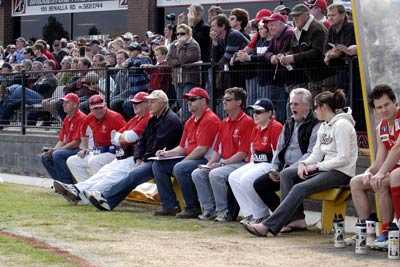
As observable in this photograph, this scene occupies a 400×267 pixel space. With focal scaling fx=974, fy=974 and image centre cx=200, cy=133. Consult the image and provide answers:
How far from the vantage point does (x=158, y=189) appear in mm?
13461

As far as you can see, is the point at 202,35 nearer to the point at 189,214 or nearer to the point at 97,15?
the point at 189,214

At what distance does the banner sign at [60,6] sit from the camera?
94.6 feet

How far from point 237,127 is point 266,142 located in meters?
0.65

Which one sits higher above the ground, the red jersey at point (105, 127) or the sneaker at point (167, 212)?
the red jersey at point (105, 127)

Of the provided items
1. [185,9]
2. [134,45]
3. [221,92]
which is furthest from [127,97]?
[185,9]

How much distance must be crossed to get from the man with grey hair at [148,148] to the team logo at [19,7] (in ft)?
62.4

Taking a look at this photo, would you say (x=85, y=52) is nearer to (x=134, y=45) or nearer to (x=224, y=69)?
(x=134, y=45)

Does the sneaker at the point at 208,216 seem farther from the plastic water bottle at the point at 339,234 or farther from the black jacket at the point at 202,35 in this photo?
the black jacket at the point at 202,35

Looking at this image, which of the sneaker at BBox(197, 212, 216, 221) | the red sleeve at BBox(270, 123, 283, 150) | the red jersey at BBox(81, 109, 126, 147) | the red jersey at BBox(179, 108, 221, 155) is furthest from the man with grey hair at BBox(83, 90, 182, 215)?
the red sleeve at BBox(270, 123, 283, 150)

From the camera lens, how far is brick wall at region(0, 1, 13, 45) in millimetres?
32438

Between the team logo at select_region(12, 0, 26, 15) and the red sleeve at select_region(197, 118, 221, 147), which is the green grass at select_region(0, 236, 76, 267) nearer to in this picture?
the red sleeve at select_region(197, 118, 221, 147)

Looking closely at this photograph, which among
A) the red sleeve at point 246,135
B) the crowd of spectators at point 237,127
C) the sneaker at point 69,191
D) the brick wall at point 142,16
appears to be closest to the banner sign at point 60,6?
the brick wall at point 142,16

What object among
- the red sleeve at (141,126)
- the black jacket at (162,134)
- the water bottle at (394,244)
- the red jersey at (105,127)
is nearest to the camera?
the water bottle at (394,244)

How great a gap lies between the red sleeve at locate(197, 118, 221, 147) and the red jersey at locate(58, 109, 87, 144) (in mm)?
3603
